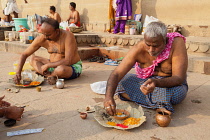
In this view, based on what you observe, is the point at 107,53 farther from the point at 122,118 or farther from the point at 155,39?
the point at 122,118

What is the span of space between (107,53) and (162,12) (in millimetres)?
2871

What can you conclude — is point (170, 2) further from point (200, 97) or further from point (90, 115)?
point (90, 115)

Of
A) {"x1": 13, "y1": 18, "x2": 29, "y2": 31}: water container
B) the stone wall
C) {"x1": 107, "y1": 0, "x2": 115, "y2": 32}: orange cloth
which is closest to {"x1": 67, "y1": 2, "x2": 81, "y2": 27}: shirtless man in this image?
the stone wall

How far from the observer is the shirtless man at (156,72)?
255cm

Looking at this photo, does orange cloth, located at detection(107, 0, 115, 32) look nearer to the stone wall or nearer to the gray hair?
the stone wall

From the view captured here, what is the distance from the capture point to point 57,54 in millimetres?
4426

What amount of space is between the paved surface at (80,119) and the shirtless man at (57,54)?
1.06 ft

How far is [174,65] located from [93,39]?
5.34 meters

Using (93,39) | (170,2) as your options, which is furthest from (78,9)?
(170,2)

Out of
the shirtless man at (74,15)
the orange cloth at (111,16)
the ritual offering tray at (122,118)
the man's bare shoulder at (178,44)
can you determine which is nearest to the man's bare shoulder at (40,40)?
the ritual offering tray at (122,118)

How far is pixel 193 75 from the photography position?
15.6 feet

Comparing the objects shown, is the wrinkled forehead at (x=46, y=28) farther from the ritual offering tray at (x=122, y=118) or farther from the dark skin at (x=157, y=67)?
the ritual offering tray at (x=122, y=118)

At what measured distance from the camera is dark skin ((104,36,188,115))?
2533mm

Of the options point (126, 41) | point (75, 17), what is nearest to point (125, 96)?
point (126, 41)
